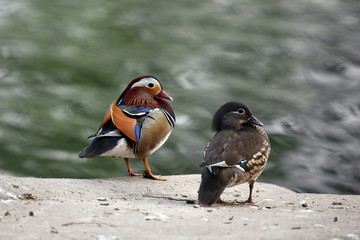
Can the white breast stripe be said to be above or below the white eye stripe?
below

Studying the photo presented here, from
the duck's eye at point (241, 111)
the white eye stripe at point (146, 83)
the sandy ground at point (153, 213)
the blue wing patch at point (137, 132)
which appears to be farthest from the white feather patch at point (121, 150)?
Result: the duck's eye at point (241, 111)

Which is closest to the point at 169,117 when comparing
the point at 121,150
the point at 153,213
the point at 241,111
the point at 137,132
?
the point at 137,132

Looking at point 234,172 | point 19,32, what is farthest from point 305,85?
point 234,172

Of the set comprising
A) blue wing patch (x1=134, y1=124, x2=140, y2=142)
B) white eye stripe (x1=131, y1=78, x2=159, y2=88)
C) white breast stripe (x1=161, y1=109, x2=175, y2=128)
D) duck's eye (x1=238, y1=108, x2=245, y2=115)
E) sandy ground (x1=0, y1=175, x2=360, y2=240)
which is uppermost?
white eye stripe (x1=131, y1=78, x2=159, y2=88)

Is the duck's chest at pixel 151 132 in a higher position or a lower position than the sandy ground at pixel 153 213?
higher

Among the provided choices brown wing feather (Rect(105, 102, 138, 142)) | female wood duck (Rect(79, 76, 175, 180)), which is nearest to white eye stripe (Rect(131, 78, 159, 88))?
female wood duck (Rect(79, 76, 175, 180))

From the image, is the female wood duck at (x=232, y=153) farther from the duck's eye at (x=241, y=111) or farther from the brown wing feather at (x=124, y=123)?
the brown wing feather at (x=124, y=123)

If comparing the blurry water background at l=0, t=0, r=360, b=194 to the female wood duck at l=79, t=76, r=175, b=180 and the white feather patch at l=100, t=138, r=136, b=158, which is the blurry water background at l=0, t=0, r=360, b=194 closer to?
the female wood duck at l=79, t=76, r=175, b=180

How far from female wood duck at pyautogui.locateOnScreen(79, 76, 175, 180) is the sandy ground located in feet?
0.82

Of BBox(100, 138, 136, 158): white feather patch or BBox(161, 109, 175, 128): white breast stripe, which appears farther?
BBox(161, 109, 175, 128): white breast stripe

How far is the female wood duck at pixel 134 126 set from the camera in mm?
4887

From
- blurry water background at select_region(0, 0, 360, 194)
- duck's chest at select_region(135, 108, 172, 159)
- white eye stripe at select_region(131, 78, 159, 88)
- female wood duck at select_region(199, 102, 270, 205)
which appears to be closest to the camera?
female wood duck at select_region(199, 102, 270, 205)

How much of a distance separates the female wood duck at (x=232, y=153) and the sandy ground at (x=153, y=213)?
158 mm

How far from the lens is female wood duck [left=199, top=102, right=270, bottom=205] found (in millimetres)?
4067
